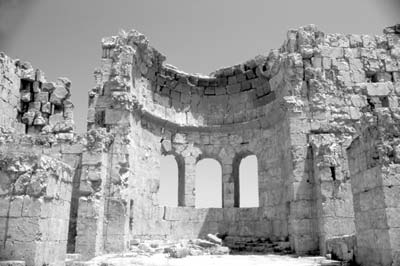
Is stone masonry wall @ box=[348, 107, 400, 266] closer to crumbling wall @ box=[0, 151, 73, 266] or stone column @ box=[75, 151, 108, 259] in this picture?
crumbling wall @ box=[0, 151, 73, 266]

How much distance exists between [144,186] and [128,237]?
7.57ft

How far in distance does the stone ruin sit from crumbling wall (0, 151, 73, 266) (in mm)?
34

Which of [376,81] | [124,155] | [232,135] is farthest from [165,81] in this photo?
[376,81]

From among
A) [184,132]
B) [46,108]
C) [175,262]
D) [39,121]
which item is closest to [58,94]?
[46,108]

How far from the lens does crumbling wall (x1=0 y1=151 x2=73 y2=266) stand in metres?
6.15

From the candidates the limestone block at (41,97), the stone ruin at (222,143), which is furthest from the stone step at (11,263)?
the limestone block at (41,97)

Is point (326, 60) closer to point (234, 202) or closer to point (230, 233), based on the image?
point (234, 202)

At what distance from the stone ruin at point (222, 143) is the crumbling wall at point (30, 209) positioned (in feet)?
0.11

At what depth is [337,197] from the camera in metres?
10.2

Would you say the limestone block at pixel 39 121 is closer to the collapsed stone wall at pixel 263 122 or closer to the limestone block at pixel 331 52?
the collapsed stone wall at pixel 263 122

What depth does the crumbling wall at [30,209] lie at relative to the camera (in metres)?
6.15

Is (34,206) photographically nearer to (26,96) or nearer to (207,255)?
(207,255)

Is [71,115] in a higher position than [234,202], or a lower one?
higher

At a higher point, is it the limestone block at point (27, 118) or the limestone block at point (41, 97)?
the limestone block at point (41, 97)
